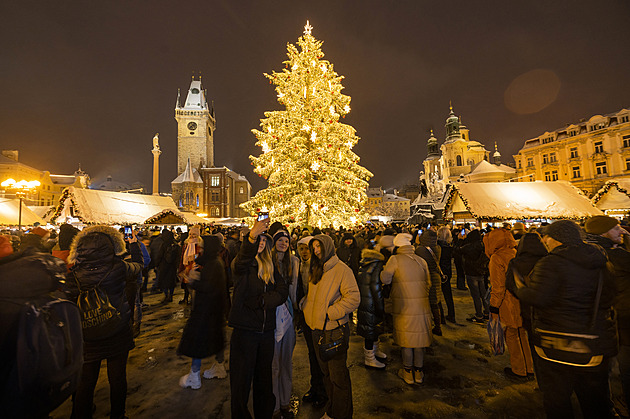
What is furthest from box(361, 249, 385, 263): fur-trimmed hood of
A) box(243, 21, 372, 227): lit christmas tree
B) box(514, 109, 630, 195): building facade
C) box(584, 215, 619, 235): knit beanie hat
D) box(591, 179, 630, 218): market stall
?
box(514, 109, 630, 195): building facade

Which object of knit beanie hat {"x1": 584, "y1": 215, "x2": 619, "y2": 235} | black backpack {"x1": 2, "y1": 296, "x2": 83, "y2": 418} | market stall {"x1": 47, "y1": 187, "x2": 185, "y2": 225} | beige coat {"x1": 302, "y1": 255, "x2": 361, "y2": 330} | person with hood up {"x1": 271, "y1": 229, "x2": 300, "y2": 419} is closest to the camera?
black backpack {"x1": 2, "y1": 296, "x2": 83, "y2": 418}

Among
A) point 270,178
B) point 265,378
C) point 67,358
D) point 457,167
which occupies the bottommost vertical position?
point 265,378

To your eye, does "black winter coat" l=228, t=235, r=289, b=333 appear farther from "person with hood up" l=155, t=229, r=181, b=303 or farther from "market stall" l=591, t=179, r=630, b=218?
"market stall" l=591, t=179, r=630, b=218

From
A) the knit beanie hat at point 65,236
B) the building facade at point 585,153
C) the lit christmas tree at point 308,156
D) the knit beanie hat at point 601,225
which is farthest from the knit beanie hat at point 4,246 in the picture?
the building facade at point 585,153

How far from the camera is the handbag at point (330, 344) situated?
9.51ft

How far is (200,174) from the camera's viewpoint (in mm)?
64312

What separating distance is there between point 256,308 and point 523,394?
3847 mm

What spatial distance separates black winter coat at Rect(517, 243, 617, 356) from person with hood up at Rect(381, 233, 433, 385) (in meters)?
1.52

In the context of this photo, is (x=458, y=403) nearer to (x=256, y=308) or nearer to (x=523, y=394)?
(x=523, y=394)

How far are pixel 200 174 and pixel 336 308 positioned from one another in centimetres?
6790

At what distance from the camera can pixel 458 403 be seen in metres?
3.52

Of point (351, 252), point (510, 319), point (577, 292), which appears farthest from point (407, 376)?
point (351, 252)

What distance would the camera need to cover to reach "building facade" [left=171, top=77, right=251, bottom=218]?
60719 mm

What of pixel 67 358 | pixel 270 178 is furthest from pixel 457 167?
pixel 67 358
